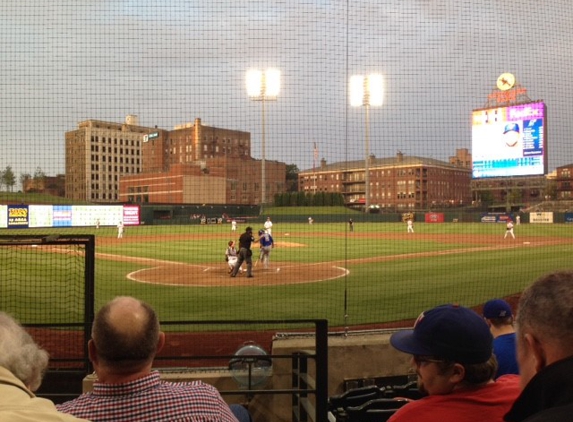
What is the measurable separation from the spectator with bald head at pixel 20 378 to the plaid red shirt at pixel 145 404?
1.35 ft

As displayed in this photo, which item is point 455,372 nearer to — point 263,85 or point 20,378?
point 20,378

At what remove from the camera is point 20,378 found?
1282 mm

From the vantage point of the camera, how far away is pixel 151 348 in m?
1.84

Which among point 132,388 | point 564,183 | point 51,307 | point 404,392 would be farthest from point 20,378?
point 564,183

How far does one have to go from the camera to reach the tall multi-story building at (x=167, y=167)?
9.89 metres

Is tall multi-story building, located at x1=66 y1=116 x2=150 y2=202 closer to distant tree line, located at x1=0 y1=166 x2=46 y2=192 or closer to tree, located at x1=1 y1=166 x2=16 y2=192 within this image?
distant tree line, located at x1=0 y1=166 x2=46 y2=192

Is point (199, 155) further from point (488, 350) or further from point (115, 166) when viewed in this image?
point (488, 350)

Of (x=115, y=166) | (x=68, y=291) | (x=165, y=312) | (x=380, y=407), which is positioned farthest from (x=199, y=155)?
(x=380, y=407)

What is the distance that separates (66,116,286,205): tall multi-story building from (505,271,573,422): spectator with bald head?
8.26 m

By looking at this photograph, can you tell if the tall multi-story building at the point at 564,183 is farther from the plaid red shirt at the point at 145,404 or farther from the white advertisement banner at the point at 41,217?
the plaid red shirt at the point at 145,404

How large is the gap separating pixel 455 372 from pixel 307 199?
548 inches

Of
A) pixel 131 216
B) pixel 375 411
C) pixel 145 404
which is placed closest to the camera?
pixel 145 404

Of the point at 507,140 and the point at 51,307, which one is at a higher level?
the point at 507,140

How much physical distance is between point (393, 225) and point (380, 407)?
33326mm
